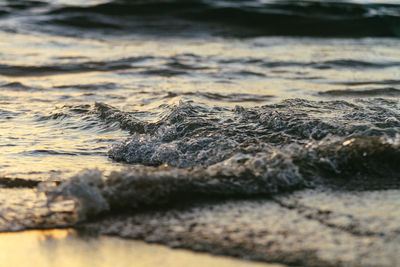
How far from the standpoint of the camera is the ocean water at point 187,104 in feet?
6.82

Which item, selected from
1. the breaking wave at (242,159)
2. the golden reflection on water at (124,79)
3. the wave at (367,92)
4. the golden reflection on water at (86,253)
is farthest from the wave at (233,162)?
the wave at (367,92)

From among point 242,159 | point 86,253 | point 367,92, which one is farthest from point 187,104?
point 86,253

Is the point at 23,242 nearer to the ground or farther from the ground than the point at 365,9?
nearer to the ground

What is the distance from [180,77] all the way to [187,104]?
1689mm

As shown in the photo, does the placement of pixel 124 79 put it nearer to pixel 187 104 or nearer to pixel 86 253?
pixel 187 104

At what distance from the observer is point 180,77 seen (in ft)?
17.4

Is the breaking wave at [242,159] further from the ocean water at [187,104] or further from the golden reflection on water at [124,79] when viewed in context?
the golden reflection on water at [124,79]

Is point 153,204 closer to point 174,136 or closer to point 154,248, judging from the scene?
point 154,248

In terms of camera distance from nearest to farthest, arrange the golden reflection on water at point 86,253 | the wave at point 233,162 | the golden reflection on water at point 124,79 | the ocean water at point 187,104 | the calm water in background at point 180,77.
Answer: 1. the golden reflection on water at point 86,253
2. the wave at point 233,162
3. the ocean water at point 187,104
4. the calm water in background at point 180,77
5. the golden reflection on water at point 124,79

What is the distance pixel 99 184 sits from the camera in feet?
6.57

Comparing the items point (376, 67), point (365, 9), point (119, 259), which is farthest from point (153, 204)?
point (365, 9)

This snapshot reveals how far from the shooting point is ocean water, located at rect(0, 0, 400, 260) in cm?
208

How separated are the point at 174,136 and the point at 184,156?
0.38 metres

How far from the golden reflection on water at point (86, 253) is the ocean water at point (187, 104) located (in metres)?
0.11
